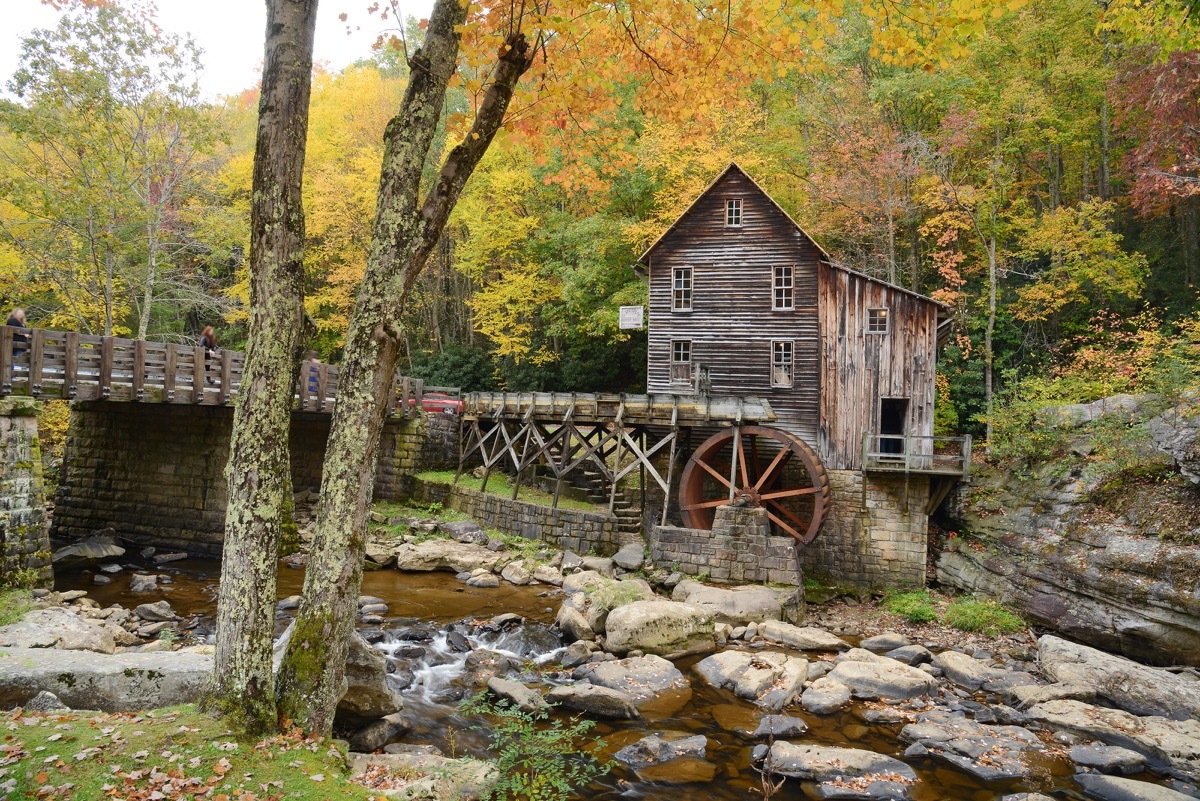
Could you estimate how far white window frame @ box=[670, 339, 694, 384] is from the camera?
56.2ft

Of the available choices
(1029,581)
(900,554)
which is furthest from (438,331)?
(1029,581)

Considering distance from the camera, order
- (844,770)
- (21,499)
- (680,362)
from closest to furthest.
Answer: (844,770) → (21,499) → (680,362)

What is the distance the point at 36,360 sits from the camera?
417 inches

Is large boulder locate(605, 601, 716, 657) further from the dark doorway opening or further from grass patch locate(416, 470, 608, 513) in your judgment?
the dark doorway opening

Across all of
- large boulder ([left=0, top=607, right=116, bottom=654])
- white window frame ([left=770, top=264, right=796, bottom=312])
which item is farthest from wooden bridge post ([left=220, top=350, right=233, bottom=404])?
white window frame ([left=770, top=264, right=796, bottom=312])

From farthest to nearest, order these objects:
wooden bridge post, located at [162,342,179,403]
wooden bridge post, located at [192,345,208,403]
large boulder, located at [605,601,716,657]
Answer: wooden bridge post, located at [192,345,208,403] < wooden bridge post, located at [162,342,179,403] < large boulder, located at [605,601,716,657]

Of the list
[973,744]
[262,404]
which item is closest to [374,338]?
[262,404]

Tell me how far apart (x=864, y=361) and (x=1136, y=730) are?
9.19m

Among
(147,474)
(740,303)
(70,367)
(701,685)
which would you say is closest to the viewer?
(701,685)

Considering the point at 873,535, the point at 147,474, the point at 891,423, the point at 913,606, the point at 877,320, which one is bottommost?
the point at 913,606

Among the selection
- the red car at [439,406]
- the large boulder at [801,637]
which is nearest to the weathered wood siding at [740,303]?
the large boulder at [801,637]

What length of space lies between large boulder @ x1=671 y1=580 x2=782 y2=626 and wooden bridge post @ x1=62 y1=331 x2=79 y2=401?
11105mm

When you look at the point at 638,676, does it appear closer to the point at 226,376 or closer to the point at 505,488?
the point at 505,488

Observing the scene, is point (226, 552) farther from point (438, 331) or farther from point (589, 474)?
point (438, 331)
